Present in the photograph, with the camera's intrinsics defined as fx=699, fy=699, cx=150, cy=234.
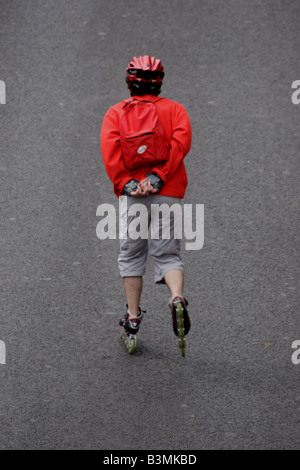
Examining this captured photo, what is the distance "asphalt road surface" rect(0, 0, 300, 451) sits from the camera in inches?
181

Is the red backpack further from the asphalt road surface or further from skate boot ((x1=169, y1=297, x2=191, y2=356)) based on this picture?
the asphalt road surface

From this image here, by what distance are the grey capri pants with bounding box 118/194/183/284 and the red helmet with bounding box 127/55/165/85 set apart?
2.52 ft

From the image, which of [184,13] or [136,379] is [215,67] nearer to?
[184,13]

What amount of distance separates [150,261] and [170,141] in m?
1.68

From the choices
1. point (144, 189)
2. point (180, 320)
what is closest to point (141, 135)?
point (144, 189)

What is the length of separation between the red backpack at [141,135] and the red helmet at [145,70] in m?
0.15

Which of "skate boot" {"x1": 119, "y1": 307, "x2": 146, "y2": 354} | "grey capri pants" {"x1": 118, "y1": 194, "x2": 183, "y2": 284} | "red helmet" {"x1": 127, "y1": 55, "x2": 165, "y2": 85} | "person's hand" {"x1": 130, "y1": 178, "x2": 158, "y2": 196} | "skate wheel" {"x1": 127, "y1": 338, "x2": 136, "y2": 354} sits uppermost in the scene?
"red helmet" {"x1": 127, "y1": 55, "x2": 165, "y2": 85}

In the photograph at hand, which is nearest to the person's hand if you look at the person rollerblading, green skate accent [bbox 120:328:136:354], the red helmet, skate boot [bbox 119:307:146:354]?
the person rollerblading

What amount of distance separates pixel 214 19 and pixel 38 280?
4.84 metres

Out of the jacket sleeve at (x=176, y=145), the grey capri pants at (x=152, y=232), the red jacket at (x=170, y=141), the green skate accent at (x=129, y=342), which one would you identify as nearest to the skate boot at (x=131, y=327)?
the green skate accent at (x=129, y=342)

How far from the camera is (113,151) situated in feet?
15.0

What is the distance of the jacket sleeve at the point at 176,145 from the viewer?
4.61 meters

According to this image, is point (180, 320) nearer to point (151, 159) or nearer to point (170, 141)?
point (151, 159)
